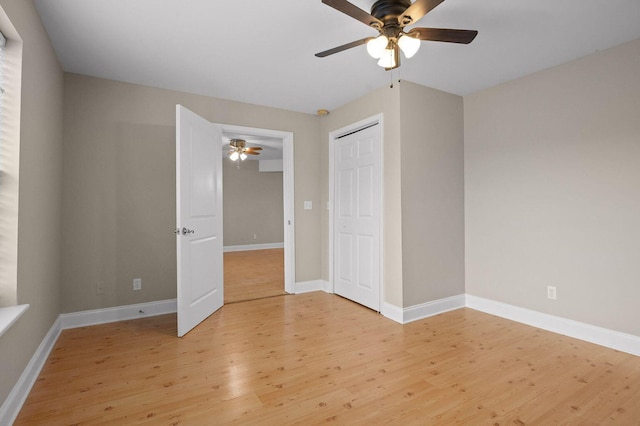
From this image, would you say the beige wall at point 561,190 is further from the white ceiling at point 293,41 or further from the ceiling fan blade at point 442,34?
the ceiling fan blade at point 442,34

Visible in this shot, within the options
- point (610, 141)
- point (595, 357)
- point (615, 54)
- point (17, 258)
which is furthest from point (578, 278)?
point (17, 258)

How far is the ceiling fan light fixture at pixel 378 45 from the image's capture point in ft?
6.40

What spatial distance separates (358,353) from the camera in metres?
2.47

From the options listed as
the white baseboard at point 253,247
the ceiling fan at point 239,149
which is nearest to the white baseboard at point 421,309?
the ceiling fan at point 239,149

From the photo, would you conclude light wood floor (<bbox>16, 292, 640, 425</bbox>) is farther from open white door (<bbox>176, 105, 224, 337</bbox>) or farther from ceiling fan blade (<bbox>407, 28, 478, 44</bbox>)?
ceiling fan blade (<bbox>407, 28, 478, 44</bbox>)

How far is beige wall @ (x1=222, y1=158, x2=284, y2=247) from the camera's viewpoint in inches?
333

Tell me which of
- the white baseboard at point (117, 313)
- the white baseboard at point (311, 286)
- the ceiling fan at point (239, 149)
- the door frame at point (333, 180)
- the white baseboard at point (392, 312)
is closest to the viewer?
the white baseboard at point (117, 313)

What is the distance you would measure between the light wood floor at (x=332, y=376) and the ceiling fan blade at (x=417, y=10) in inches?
88.8

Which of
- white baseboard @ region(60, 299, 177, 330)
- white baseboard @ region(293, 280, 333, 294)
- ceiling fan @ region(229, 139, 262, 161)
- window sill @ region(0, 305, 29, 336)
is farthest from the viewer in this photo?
ceiling fan @ region(229, 139, 262, 161)

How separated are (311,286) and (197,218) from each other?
1.90 metres

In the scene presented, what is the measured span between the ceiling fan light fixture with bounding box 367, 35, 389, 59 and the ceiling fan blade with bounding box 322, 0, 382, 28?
3.3 inches

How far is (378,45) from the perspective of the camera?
196cm

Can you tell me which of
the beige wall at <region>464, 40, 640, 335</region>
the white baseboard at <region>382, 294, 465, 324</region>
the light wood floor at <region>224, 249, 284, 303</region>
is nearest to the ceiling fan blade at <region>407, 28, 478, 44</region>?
the beige wall at <region>464, 40, 640, 335</region>

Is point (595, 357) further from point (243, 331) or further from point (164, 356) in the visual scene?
point (164, 356)
